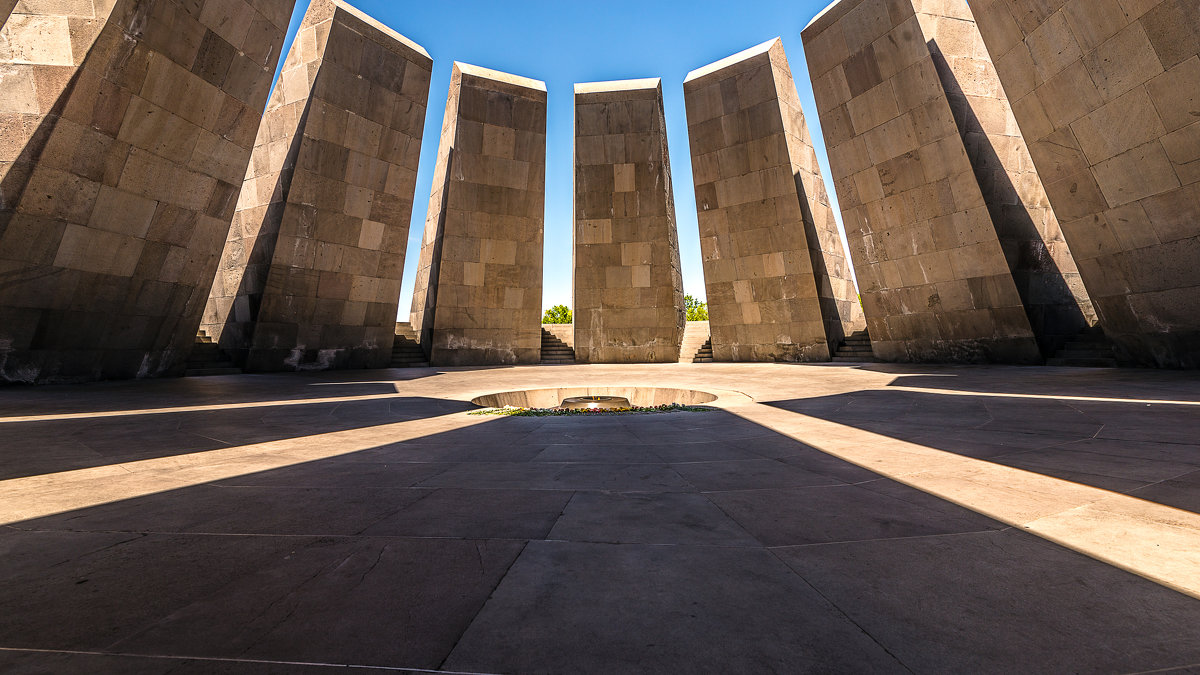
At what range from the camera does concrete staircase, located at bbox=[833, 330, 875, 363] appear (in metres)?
18.4

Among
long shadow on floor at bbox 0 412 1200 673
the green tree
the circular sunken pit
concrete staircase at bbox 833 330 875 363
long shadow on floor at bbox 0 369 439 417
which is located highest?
the green tree

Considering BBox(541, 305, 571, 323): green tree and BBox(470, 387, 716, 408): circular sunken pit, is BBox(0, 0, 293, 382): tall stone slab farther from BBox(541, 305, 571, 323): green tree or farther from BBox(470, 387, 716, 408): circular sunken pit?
BBox(541, 305, 571, 323): green tree

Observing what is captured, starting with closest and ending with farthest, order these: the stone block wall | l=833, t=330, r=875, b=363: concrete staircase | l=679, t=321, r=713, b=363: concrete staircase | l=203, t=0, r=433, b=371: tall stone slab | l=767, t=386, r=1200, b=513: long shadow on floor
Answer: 1. l=767, t=386, r=1200, b=513: long shadow on floor
2. the stone block wall
3. l=203, t=0, r=433, b=371: tall stone slab
4. l=833, t=330, r=875, b=363: concrete staircase
5. l=679, t=321, r=713, b=363: concrete staircase

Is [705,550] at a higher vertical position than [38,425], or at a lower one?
lower

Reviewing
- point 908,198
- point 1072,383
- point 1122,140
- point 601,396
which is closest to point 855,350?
point 908,198

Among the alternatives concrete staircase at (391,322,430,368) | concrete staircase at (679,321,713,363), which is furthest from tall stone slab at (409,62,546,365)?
concrete staircase at (679,321,713,363)

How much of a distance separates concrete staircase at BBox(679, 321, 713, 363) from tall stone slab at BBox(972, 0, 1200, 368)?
41.2 feet

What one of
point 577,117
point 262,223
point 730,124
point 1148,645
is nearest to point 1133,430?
point 1148,645

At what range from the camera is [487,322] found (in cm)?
2083

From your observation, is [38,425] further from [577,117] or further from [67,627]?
[577,117]

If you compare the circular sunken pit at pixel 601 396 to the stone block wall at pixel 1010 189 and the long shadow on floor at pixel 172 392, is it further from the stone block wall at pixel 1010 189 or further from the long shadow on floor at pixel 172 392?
the stone block wall at pixel 1010 189

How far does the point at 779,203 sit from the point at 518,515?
18724mm

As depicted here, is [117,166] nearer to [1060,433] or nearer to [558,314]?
[1060,433]

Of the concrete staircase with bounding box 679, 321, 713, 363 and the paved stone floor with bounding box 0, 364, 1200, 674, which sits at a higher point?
the concrete staircase with bounding box 679, 321, 713, 363
